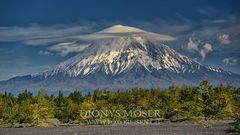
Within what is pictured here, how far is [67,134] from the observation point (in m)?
61.4

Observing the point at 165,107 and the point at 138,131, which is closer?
the point at 138,131

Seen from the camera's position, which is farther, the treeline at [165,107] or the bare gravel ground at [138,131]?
the treeline at [165,107]

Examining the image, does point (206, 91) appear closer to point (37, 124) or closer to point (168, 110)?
point (168, 110)

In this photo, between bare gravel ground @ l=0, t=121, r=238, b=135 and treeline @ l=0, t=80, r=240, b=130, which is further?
treeline @ l=0, t=80, r=240, b=130

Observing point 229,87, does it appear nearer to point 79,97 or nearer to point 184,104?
point 184,104

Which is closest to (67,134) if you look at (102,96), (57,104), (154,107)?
(154,107)

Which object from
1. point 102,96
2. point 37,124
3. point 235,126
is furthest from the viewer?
point 102,96

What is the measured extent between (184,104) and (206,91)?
524cm

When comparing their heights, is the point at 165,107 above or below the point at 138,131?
above

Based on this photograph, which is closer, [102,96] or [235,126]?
[235,126]

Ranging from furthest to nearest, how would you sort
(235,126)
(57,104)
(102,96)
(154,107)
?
(102,96) < (57,104) < (154,107) < (235,126)

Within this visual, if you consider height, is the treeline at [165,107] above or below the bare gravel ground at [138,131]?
above

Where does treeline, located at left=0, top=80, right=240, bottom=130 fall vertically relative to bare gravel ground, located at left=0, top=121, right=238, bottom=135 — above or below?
above

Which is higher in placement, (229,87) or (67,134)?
(229,87)
